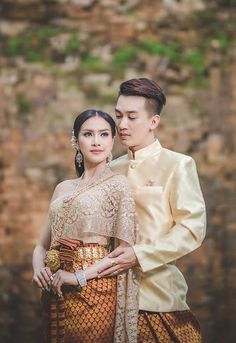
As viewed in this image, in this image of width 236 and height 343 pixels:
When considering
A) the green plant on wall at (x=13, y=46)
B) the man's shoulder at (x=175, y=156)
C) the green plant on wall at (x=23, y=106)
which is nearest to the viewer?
the man's shoulder at (x=175, y=156)

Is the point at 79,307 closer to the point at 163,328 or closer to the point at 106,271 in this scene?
the point at 106,271

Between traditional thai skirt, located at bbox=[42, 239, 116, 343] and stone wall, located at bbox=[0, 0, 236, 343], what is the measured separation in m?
2.81

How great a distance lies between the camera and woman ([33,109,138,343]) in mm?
3045

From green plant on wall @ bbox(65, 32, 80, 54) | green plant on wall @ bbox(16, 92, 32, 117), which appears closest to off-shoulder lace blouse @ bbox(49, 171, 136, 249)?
green plant on wall @ bbox(16, 92, 32, 117)

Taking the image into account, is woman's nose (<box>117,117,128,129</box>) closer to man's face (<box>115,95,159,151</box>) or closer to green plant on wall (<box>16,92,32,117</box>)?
man's face (<box>115,95,159,151</box>)

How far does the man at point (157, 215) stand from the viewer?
3.11 meters

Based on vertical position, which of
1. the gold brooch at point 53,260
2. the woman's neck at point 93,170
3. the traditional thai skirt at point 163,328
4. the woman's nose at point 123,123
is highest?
the woman's nose at point 123,123

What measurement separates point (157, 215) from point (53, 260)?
0.44 meters

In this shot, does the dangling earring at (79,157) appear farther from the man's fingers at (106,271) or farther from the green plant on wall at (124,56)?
the green plant on wall at (124,56)

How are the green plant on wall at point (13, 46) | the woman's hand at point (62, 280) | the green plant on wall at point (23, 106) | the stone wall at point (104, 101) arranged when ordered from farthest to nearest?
the green plant on wall at point (13, 46), the green plant on wall at point (23, 106), the stone wall at point (104, 101), the woman's hand at point (62, 280)

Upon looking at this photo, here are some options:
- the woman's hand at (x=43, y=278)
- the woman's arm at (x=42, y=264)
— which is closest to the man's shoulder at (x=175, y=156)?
the woman's arm at (x=42, y=264)

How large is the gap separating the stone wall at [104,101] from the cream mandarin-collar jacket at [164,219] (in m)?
2.65

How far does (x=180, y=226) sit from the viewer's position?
313 centimetres

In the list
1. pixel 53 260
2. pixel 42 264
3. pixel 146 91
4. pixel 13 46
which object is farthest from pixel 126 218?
pixel 13 46
